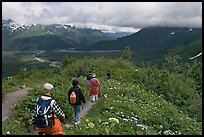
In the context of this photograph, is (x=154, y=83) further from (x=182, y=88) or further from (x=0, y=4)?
(x=0, y=4)

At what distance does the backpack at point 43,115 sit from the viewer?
10372 millimetres

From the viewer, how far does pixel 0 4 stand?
1326cm

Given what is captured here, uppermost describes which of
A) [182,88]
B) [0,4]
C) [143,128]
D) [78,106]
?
[0,4]

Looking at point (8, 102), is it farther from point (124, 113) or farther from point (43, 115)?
point (43, 115)

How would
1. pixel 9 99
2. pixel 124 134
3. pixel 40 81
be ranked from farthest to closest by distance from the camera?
pixel 40 81 → pixel 9 99 → pixel 124 134

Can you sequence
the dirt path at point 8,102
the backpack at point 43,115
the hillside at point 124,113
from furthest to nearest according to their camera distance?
1. the dirt path at point 8,102
2. the hillside at point 124,113
3. the backpack at point 43,115

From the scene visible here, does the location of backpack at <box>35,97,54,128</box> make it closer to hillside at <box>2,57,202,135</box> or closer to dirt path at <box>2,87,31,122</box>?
hillside at <box>2,57,202,135</box>

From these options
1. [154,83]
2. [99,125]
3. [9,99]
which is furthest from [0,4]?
[154,83]

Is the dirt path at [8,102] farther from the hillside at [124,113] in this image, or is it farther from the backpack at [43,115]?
the backpack at [43,115]

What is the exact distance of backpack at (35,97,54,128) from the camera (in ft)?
34.0

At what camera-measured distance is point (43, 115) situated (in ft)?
34.0

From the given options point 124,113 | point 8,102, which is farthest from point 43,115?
point 8,102

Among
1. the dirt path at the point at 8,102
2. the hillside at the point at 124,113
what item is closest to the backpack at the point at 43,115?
the hillside at the point at 124,113

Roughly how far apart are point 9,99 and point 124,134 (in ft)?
34.9
